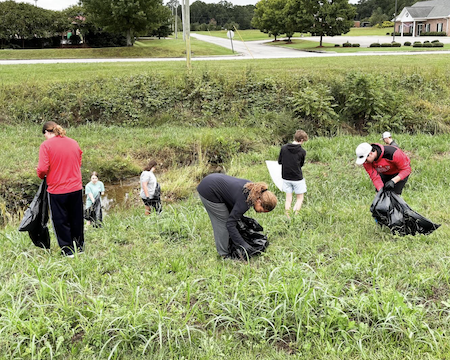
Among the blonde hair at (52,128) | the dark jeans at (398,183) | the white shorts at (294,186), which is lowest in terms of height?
the white shorts at (294,186)

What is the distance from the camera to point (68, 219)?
224 inches

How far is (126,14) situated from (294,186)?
26759 mm

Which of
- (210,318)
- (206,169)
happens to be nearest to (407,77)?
(206,169)

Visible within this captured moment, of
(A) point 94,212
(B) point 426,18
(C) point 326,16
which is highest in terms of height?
(B) point 426,18

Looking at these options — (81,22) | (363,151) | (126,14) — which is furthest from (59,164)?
(81,22)

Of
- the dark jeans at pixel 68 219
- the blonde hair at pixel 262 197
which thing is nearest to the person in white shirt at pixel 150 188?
the dark jeans at pixel 68 219

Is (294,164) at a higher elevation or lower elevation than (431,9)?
lower

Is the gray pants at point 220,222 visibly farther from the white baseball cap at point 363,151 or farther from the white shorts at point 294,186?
the white shorts at point 294,186

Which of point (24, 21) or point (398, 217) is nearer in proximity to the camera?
point (398, 217)

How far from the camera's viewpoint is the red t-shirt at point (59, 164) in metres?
5.32

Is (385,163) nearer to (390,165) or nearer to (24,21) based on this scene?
(390,165)

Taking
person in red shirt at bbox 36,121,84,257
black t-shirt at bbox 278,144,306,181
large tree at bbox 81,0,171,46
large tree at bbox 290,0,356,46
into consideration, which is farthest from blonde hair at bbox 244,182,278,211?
large tree at bbox 290,0,356,46

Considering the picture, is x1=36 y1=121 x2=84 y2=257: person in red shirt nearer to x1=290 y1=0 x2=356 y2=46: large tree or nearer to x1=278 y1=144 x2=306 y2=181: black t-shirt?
x1=278 y1=144 x2=306 y2=181: black t-shirt

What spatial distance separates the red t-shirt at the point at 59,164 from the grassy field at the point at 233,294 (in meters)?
0.92
